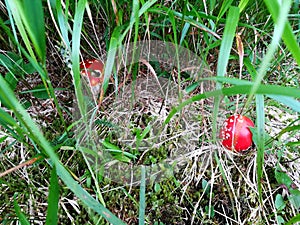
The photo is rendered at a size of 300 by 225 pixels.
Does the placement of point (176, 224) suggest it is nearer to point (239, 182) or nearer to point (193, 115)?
point (239, 182)

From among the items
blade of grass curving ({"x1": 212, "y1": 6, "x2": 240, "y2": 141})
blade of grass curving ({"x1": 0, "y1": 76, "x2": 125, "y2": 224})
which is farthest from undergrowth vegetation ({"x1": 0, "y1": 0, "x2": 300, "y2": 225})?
blade of grass curving ({"x1": 0, "y1": 76, "x2": 125, "y2": 224})

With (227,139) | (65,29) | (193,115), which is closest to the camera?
(65,29)

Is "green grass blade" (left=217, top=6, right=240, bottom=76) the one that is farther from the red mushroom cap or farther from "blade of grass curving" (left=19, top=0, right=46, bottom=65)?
the red mushroom cap

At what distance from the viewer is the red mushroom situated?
86 cm

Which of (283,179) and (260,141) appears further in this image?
(283,179)

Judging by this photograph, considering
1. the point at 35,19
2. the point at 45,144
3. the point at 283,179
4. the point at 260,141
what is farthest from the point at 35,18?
the point at 283,179

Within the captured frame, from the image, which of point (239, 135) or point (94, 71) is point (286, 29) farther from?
point (94, 71)

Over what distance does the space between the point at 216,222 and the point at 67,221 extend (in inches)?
14.8

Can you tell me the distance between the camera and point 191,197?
33.7 inches

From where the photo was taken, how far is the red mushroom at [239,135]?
0.86m

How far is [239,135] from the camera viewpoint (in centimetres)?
84

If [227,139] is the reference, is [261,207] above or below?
below

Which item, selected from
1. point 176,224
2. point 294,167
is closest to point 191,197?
point 176,224

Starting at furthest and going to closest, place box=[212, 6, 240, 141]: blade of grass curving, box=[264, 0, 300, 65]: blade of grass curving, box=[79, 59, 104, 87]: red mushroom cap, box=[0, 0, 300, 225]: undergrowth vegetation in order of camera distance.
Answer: box=[79, 59, 104, 87]: red mushroom cap, box=[0, 0, 300, 225]: undergrowth vegetation, box=[212, 6, 240, 141]: blade of grass curving, box=[264, 0, 300, 65]: blade of grass curving
